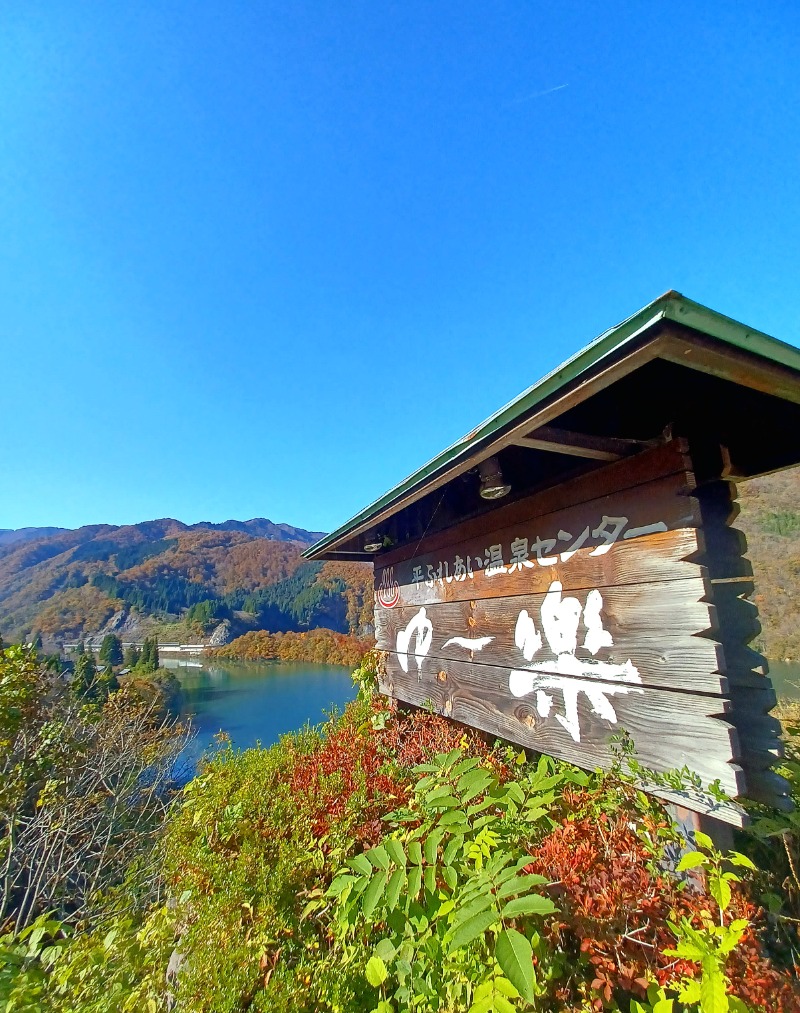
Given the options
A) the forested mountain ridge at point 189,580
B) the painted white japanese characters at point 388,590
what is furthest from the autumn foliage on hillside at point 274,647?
the painted white japanese characters at point 388,590

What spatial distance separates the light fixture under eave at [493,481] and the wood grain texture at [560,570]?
0.40 m

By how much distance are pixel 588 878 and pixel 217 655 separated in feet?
206

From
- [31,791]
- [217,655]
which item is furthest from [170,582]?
[31,791]

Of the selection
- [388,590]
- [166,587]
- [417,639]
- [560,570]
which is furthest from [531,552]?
[166,587]

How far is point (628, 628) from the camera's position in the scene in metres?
2.26

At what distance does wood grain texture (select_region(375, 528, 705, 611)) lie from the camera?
6.77 feet

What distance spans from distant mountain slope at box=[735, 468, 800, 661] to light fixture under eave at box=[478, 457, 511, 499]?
1462 cm

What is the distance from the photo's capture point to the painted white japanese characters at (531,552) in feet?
7.78

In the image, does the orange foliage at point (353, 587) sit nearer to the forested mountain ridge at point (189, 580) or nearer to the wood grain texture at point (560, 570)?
the forested mountain ridge at point (189, 580)

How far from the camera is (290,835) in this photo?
11.8 ft

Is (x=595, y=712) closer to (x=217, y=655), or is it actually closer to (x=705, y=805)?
(x=705, y=805)

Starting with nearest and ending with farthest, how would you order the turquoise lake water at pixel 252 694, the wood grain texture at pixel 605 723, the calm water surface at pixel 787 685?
1. the wood grain texture at pixel 605 723
2. the calm water surface at pixel 787 685
3. the turquoise lake water at pixel 252 694

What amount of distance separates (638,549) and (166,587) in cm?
9489

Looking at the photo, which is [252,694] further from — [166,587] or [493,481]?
[166,587]
